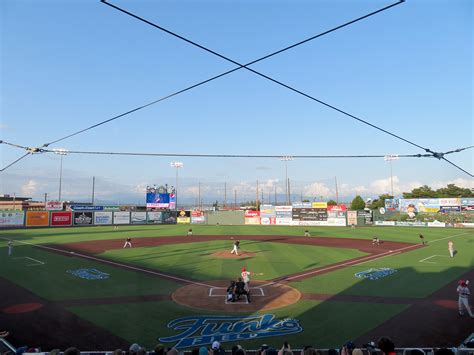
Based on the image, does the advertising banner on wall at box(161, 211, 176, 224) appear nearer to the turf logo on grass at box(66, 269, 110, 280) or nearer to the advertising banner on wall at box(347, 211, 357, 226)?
the advertising banner on wall at box(347, 211, 357, 226)

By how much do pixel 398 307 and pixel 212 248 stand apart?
2145 cm

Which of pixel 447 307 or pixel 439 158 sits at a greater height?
pixel 439 158

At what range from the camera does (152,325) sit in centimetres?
1295

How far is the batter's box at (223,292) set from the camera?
17.1 metres

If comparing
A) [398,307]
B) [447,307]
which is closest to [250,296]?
[398,307]

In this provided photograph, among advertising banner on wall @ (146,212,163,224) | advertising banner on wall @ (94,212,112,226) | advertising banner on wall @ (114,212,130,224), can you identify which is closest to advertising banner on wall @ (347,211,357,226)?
advertising banner on wall @ (146,212,163,224)

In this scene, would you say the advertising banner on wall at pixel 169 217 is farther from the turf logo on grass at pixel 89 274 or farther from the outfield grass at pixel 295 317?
the outfield grass at pixel 295 317

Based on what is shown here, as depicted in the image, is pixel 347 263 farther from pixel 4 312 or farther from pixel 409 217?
pixel 409 217

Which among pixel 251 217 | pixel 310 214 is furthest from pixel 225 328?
pixel 251 217

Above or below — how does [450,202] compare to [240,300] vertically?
above

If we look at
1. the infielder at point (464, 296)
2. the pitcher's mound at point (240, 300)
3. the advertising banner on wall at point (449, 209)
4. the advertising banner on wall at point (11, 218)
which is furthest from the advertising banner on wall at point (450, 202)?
the advertising banner on wall at point (11, 218)

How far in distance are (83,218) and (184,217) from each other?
21.8m

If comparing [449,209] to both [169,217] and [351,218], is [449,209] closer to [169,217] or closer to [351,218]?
[351,218]

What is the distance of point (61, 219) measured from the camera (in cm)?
6175
